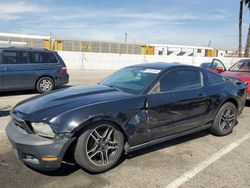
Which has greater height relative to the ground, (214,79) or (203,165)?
(214,79)

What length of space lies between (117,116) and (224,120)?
8.49 feet

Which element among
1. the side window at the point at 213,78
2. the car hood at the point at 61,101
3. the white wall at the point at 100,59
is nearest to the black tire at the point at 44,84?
the car hood at the point at 61,101

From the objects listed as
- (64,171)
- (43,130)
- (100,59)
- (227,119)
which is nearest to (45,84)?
(64,171)

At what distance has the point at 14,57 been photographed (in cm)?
871

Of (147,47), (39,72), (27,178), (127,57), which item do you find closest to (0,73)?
(39,72)

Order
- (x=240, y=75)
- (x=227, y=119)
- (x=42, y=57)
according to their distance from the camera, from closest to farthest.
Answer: (x=227, y=119) < (x=240, y=75) < (x=42, y=57)

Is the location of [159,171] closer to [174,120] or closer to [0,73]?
[174,120]

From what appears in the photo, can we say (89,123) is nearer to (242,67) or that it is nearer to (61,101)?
(61,101)

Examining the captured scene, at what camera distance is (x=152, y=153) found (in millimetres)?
4129

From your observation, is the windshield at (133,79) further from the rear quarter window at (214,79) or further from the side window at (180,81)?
the rear quarter window at (214,79)

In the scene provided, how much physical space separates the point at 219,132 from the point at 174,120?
138cm

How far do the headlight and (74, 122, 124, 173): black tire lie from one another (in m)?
0.35

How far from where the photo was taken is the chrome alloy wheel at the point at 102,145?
336 cm

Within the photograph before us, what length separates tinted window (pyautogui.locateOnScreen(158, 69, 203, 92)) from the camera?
164 inches
